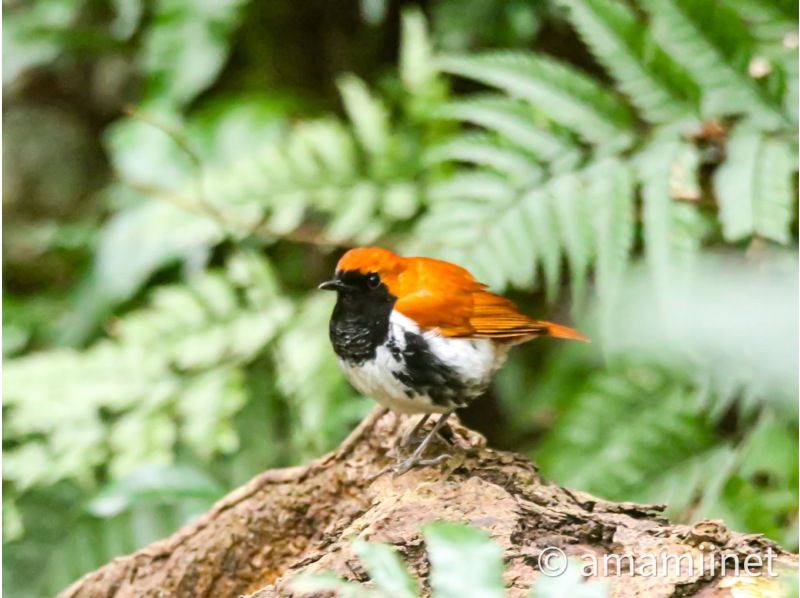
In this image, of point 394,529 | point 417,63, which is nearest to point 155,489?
point 394,529

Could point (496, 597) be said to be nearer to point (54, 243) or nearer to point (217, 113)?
point (217, 113)

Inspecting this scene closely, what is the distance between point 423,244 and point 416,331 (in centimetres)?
97

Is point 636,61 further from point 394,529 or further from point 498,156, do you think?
point 394,529

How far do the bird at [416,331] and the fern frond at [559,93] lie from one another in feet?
2.51

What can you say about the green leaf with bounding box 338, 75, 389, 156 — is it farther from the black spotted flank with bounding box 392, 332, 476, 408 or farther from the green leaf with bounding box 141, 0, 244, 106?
the black spotted flank with bounding box 392, 332, 476, 408

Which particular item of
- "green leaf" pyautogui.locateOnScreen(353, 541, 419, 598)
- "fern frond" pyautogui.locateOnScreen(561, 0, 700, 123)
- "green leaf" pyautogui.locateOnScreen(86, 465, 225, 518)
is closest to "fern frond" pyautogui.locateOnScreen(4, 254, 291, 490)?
"green leaf" pyautogui.locateOnScreen(86, 465, 225, 518)

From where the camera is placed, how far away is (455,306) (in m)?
1.78

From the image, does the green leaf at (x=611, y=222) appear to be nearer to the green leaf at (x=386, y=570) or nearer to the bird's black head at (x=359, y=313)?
the bird's black head at (x=359, y=313)

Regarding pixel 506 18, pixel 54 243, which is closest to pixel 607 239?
pixel 506 18

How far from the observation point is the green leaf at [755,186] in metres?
2.13

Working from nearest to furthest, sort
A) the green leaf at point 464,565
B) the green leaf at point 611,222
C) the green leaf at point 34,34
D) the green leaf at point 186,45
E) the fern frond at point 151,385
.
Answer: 1. the green leaf at point 464,565
2. the green leaf at point 611,222
3. the fern frond at point 151,385
4. the green leaf at point 186,45
5. the green leaf at point 34,34

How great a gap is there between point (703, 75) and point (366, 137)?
111 cm

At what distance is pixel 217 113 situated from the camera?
343cm

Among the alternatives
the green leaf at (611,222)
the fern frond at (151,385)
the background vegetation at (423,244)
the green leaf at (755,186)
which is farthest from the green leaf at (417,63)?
the green leaf at (755,186)
